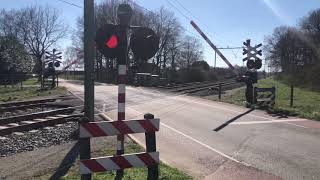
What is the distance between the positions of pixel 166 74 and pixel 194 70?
4.49m

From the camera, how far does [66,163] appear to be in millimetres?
9539

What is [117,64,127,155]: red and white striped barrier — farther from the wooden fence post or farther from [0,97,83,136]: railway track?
[0,97,83,136]: railway track

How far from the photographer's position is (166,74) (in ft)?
243

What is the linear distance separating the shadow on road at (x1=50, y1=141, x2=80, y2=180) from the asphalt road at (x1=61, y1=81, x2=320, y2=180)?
195 centimetres

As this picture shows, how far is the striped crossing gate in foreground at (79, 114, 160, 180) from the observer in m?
7.05

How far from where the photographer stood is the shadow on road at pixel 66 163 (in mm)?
8538

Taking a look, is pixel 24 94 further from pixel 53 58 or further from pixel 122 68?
pixel 122 68

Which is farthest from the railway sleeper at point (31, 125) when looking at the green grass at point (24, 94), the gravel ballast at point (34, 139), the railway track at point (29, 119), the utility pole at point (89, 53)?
the green grass at point (24, 94)

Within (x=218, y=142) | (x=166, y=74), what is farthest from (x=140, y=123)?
(x=166, y=74)

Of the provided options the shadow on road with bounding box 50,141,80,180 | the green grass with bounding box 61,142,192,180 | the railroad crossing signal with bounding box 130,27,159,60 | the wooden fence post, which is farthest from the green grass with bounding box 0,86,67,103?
the wooden fence post

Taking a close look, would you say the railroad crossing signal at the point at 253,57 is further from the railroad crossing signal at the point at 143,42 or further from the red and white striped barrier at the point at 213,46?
the railroad crossing signal at the point at 143,42

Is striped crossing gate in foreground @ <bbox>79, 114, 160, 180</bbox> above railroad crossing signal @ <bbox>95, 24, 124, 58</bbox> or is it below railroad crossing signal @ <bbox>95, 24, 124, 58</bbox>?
below

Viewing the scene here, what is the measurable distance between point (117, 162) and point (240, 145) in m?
5.92

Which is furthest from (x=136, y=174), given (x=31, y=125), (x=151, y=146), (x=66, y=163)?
(x=31, y=125)
